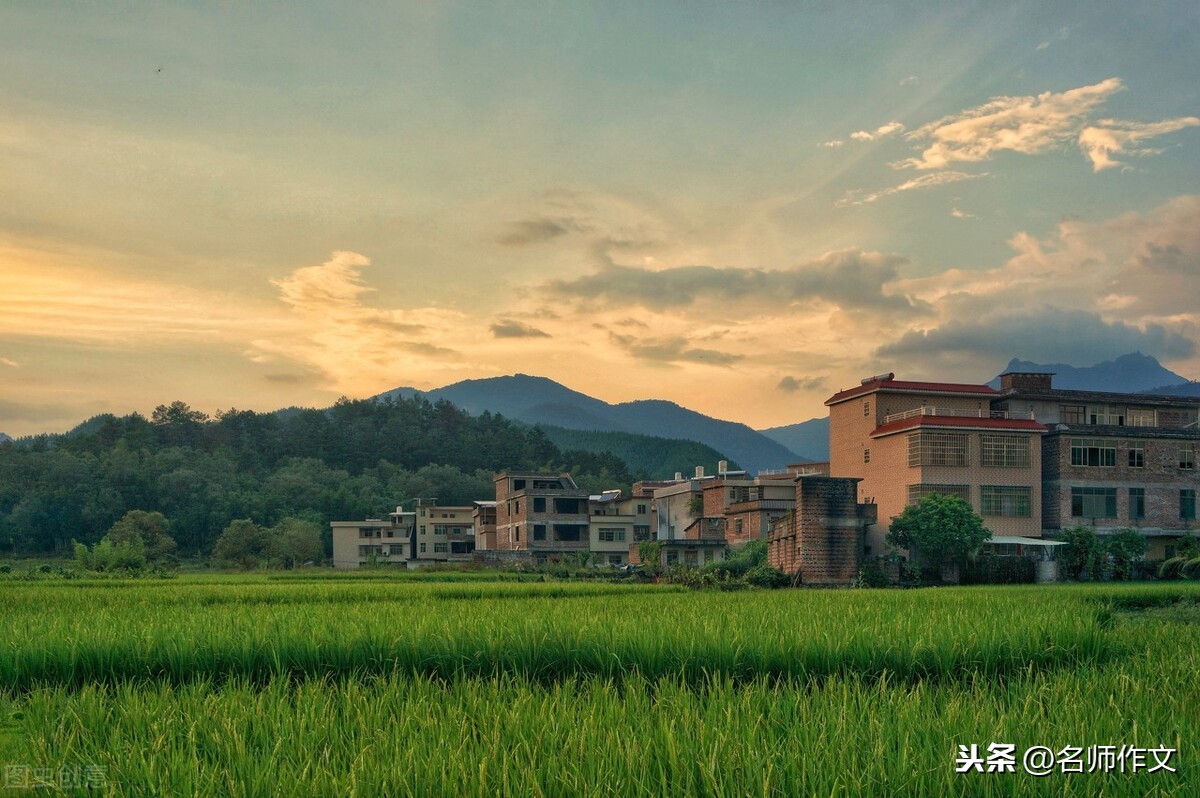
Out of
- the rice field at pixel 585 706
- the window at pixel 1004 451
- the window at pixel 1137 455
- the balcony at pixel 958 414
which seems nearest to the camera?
the rice field at pixel 585 706

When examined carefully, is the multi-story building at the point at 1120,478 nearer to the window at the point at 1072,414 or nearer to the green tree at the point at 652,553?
the window at the point at 1072,414

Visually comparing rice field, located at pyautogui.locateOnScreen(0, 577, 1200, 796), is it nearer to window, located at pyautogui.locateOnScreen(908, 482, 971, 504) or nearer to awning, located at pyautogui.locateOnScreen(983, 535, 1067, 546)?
awning, located at pyautogui.locateOnScreen(983, 535, 1067, 546)

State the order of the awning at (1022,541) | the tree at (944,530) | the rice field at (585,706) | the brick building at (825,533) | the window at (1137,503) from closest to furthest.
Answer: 1. the rice field at (585,706)
2. the brick building at (825,533)
3. the tree at (944,530)
4. the awning at (1022,541)
5. the window at (1137,503)

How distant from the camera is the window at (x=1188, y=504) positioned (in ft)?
169

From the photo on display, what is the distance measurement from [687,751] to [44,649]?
8689 millimetres

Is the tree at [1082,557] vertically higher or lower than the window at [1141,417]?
lower

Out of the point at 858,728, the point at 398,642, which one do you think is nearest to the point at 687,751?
the point at 858,728

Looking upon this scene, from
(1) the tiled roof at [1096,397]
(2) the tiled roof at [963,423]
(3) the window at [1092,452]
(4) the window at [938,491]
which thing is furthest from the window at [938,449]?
(1) the tiled roof at [1096,397]

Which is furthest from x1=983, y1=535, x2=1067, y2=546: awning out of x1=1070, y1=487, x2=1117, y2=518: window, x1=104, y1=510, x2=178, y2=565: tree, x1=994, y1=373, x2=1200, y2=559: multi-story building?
x1=104, y1=510, x2=178, y2=565: tree

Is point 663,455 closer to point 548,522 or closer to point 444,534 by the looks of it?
point 444,534

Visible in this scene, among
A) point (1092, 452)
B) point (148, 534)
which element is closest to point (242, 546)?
point (148, 534)

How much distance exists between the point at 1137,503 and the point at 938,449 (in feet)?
39.1

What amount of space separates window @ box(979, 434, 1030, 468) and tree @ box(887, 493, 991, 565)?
18.8 ft

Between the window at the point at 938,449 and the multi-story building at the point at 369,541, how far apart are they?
5582 cm
